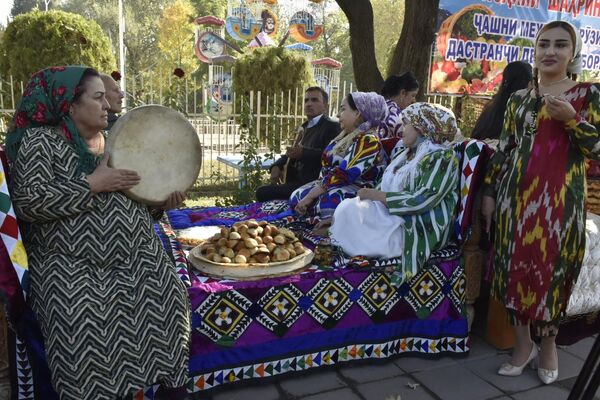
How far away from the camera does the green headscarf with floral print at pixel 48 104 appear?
2.24 meters

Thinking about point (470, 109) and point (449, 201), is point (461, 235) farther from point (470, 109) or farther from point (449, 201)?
point (470, 109)

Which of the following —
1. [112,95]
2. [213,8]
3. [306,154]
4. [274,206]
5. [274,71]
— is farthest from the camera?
[213,8]

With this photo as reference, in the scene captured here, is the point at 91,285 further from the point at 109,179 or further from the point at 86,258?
the point at 109,179

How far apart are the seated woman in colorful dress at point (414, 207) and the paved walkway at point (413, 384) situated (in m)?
0.62

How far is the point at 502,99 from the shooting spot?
3986mm

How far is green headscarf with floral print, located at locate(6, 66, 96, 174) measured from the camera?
2.24 meters

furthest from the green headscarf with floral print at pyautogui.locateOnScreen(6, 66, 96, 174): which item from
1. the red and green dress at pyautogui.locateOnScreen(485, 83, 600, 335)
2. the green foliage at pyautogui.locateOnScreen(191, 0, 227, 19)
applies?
the green foliage at pyautogui.locateOnScreen(191, 0, 227, 19)

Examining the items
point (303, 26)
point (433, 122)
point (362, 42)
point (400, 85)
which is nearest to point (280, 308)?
point (433, 122)

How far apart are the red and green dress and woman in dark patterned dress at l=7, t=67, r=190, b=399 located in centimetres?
192

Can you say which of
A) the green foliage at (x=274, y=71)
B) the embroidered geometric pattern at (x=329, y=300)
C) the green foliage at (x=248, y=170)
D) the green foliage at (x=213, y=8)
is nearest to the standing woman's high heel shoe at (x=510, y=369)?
the embroidered geometric pattern at (x=329, y=300)

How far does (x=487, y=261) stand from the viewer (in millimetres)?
3414

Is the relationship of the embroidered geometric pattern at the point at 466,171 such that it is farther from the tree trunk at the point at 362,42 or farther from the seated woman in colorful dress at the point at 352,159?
the tree trunk at the point at 362,42

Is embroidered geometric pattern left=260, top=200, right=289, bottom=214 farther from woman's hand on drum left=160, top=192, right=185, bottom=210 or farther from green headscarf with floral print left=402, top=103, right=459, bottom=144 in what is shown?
woman's hand on drum left=160, top=192, right=185, bottom=210

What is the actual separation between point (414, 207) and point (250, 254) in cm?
107
